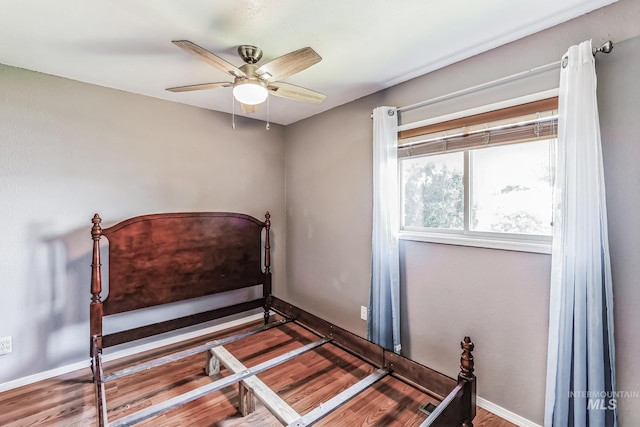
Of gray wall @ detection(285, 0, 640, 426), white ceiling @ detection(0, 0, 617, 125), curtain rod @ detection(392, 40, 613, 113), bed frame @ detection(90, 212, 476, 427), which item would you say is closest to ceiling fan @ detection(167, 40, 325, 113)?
white ceiling @ detection(0, 0, 617, 125)

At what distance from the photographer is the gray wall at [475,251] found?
1466mm

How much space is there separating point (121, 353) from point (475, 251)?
300 cm

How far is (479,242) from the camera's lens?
1.97 metres

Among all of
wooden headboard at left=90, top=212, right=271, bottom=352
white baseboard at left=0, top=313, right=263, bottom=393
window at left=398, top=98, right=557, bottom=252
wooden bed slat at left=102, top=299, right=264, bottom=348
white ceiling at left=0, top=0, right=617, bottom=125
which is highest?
white ceiling at left=0, top=0, right=617, bottom=125

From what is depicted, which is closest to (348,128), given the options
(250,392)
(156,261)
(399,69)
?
(399,69)

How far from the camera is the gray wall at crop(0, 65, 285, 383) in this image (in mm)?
2197

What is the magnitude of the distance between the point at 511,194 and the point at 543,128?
41 centimetres

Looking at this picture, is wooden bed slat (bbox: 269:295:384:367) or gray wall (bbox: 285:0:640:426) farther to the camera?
wooden bed slat (bbox: 269:295:384:367)

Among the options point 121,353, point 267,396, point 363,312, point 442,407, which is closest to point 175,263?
point 121,353

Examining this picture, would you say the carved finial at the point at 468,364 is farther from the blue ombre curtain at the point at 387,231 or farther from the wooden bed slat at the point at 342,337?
the blue ombre curtain at the point at 387,231

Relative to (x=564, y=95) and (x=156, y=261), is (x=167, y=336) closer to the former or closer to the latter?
(x=156, y=261)

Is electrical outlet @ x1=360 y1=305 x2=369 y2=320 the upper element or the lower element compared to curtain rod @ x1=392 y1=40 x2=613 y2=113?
lower

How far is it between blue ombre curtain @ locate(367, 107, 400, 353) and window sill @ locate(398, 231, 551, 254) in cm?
15

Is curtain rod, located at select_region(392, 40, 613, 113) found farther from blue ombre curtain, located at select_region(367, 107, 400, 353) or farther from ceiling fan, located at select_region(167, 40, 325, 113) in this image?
ceiling fan, located at select_region(167, 40, 325, 113)
